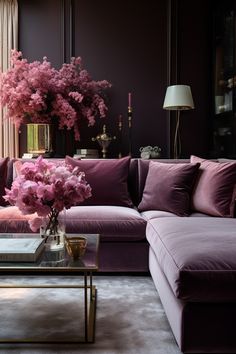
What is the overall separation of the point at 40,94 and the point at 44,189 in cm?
207

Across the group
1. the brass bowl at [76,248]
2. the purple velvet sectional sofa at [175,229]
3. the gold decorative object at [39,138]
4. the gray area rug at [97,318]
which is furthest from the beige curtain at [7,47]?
the brass bowl at [76,248]

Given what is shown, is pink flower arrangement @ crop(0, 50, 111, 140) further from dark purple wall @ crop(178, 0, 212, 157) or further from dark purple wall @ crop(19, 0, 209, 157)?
dark purple wall @ crop(178, 0, 212, 157)

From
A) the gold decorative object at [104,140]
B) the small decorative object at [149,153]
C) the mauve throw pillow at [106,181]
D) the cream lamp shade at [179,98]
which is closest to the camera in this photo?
the mauve throw pillow at [106,181]

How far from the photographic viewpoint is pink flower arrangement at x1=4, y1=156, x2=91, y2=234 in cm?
191

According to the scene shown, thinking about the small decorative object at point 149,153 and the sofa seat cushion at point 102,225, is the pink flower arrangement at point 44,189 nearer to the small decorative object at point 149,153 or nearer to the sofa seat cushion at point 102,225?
the sofa seat cushion at point 102,225

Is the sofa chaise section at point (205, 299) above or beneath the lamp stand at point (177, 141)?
beneath

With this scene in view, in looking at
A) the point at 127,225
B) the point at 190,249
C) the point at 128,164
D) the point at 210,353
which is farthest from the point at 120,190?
the point at 210,353

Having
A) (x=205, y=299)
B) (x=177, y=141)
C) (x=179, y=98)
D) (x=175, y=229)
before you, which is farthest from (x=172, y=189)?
(x=177, y=141)

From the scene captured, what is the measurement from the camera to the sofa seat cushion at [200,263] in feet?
5.43

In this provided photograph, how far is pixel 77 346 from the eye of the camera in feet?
6.13

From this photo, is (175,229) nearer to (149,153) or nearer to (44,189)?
(44,189)

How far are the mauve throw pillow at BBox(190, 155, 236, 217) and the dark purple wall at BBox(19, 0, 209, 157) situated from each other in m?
1.77

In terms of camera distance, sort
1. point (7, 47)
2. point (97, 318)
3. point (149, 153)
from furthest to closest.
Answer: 1. point (7, 47)
2. point (149, 153)
3. point (97, 318)

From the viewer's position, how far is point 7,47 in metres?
4.73
